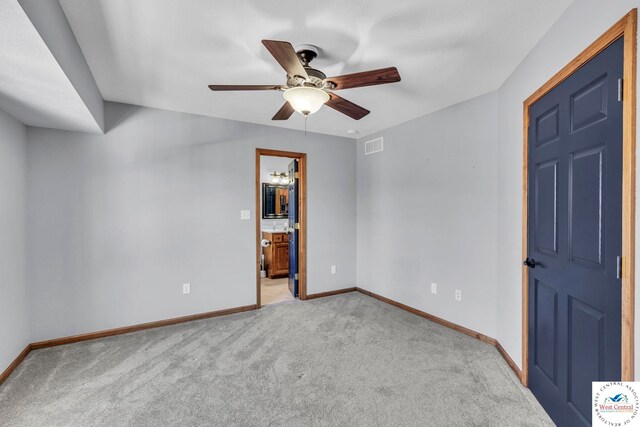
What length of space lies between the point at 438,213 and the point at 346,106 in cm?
175

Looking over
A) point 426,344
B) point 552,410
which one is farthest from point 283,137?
point 552,410

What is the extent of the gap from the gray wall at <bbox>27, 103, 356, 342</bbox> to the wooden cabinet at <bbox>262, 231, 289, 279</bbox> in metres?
1.54

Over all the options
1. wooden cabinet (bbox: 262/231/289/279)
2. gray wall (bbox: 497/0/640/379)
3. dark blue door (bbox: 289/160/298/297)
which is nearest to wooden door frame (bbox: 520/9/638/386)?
gray wall (bbox: 497/0/640/379)

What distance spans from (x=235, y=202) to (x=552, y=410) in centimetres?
340

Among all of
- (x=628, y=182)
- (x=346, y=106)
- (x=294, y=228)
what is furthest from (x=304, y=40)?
(x=294, y=228)

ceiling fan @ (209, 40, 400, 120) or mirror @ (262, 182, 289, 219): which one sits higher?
ceiling fan @ (209, 40, 400, 120)

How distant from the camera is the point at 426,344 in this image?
2.77m

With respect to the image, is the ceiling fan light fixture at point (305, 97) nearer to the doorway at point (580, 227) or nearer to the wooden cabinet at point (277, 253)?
the doorway at point (580, 227)

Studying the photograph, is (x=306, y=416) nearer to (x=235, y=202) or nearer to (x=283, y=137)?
(x=235, y=202)

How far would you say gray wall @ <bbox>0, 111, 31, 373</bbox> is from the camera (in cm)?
227

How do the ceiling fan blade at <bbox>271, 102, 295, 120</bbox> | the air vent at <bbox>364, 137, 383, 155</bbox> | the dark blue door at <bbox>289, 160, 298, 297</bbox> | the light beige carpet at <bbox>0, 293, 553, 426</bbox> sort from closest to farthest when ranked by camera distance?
the light beige carpet at <bbox>0, 293, 553, 426</bbox>
the ceiling fan blade at <bbox>271, 102, 295, 120</bbox>
the air vent at <bbox>364, 137, 383, 155</bbox>
the dark blue door at <bbox>289, 160, 298, 297</bbox>

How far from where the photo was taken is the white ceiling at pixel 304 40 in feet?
5.34

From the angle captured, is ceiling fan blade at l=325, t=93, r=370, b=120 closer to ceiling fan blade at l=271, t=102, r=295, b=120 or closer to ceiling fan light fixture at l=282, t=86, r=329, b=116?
ceiling fan light fixture at l=282, t=86, r=329, b=116

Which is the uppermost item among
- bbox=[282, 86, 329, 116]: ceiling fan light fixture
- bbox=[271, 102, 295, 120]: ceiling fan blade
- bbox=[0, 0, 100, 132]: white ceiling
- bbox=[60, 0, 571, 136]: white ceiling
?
bbox=[60, 0, 571, 136]: white ceiling
